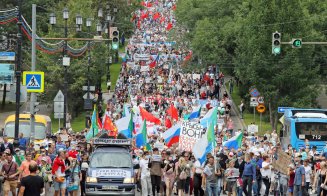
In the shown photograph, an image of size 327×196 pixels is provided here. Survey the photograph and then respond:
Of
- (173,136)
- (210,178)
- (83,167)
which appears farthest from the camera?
(173,136)

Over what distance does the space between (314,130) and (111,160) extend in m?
16.5

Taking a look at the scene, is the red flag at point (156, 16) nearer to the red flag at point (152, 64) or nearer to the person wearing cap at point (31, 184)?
the red flag at point (152, 64)

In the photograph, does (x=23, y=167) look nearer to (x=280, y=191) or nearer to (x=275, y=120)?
(x=280, y=191)

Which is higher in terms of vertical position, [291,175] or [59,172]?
[59,172]

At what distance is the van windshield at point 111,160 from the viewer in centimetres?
3150

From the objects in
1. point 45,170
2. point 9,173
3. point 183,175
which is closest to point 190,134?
point 183,175

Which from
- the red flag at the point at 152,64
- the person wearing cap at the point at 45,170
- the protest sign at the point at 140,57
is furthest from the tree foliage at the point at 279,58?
the protest sign at the point at 140,57

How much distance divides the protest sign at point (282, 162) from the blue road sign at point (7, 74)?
53.8 ft

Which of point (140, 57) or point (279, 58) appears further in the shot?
point (140, 57)

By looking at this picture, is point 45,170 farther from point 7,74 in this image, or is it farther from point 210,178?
point 7,74

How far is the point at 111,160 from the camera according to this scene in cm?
3167

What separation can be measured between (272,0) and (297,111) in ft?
61.9

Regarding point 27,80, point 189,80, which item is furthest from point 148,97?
point 27,80

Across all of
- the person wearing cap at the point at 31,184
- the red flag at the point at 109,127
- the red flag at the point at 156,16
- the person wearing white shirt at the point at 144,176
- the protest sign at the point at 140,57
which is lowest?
the person wearing white shirt at the point at 144,176
